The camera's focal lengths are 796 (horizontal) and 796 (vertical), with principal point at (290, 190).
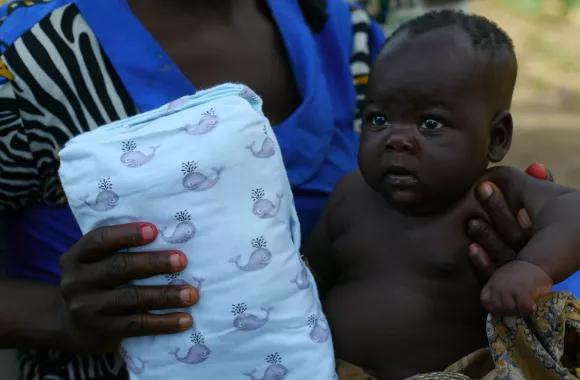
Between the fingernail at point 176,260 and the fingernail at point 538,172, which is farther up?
the fingernail at point 176,260

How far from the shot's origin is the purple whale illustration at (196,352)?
1286 millimetres

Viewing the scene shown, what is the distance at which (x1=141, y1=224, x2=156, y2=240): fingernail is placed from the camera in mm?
1253

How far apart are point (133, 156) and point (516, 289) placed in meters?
0.64

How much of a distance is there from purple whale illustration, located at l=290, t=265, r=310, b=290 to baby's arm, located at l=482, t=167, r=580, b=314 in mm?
294

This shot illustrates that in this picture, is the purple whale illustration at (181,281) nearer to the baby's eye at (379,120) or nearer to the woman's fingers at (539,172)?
the baby's eye at (379,120)

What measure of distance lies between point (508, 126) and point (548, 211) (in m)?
0.20

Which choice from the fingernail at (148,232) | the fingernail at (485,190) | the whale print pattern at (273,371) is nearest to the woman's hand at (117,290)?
the fingernail at (148,232)

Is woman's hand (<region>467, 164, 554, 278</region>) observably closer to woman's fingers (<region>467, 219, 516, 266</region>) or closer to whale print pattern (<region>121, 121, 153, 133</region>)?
woman's fingers (<region>467, 219, 516, 266</region>)

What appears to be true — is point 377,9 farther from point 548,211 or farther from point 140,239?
point 140,239

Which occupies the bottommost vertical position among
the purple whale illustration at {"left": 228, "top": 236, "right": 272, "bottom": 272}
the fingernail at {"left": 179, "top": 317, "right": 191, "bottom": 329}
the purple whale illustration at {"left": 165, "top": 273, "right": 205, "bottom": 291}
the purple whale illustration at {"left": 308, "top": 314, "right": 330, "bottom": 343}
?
the purple whale illustration at {"left": 308, "top": 314, "right": 330, "bottom": 343}

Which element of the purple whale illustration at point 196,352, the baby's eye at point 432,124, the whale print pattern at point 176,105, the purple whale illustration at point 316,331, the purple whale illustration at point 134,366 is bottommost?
the purple whale illustration at point 134,366

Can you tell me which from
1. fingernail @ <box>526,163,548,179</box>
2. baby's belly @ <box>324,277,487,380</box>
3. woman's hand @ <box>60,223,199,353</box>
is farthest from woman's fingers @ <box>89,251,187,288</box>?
fingernail @ <box>526,163,548,179</box>

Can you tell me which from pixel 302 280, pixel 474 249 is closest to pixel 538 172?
pixel 474 249

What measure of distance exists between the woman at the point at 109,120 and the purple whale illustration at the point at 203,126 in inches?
6.6
